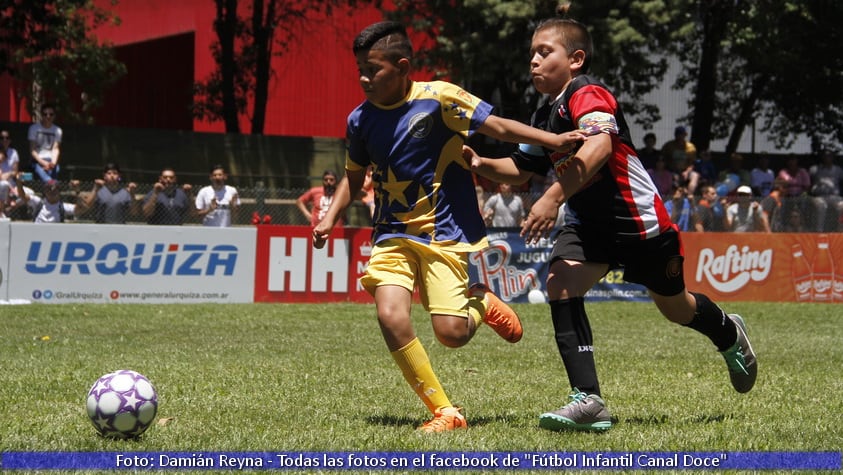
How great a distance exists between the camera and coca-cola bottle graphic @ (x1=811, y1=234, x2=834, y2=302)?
17.4m

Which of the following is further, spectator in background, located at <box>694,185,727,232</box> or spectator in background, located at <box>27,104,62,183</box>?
spectator in background, located at <box>694,185,727,232</box>

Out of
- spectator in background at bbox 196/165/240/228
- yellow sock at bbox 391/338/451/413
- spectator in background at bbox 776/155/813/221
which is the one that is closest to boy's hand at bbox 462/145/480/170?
yellow sock at bbox 391/338/451/413

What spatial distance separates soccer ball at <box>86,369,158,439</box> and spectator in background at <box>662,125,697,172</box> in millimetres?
15894

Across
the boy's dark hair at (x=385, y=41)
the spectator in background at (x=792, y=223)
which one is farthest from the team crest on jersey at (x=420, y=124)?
the spectator in background at (x=792, y=223)

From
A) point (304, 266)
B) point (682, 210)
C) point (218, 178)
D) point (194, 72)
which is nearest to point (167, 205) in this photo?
point (218, 178)

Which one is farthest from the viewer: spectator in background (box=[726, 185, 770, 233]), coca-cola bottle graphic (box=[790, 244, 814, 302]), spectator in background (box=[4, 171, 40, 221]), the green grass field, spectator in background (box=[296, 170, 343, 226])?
coca-cola bottle graphic (box=[790, 244, 814, 302])

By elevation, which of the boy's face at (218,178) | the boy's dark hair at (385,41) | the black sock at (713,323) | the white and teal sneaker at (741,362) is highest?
the boy's face at (218,178)

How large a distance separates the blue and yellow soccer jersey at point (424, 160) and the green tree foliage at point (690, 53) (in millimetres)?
15128

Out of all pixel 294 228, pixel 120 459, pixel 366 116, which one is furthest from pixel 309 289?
pixel 120 459

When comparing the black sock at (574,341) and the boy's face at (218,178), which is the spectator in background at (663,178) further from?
the black sock at (574,341)

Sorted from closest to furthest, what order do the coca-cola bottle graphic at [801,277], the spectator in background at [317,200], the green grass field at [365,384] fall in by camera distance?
the green grass field at [365,384] < the spectator in background at [317,200] < the coca-cola bottle graphic at [801,277]

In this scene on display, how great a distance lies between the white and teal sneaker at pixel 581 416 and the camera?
5211 mm

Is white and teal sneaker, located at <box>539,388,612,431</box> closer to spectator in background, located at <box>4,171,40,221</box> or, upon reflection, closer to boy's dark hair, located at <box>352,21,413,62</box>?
boy's dark hair, located at <box>352,21,413,62</box>

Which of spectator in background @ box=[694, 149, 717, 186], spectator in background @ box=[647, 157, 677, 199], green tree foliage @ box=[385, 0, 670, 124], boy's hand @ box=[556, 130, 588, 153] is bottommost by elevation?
boy's hand @ box=[556, 130, 588, 153]
